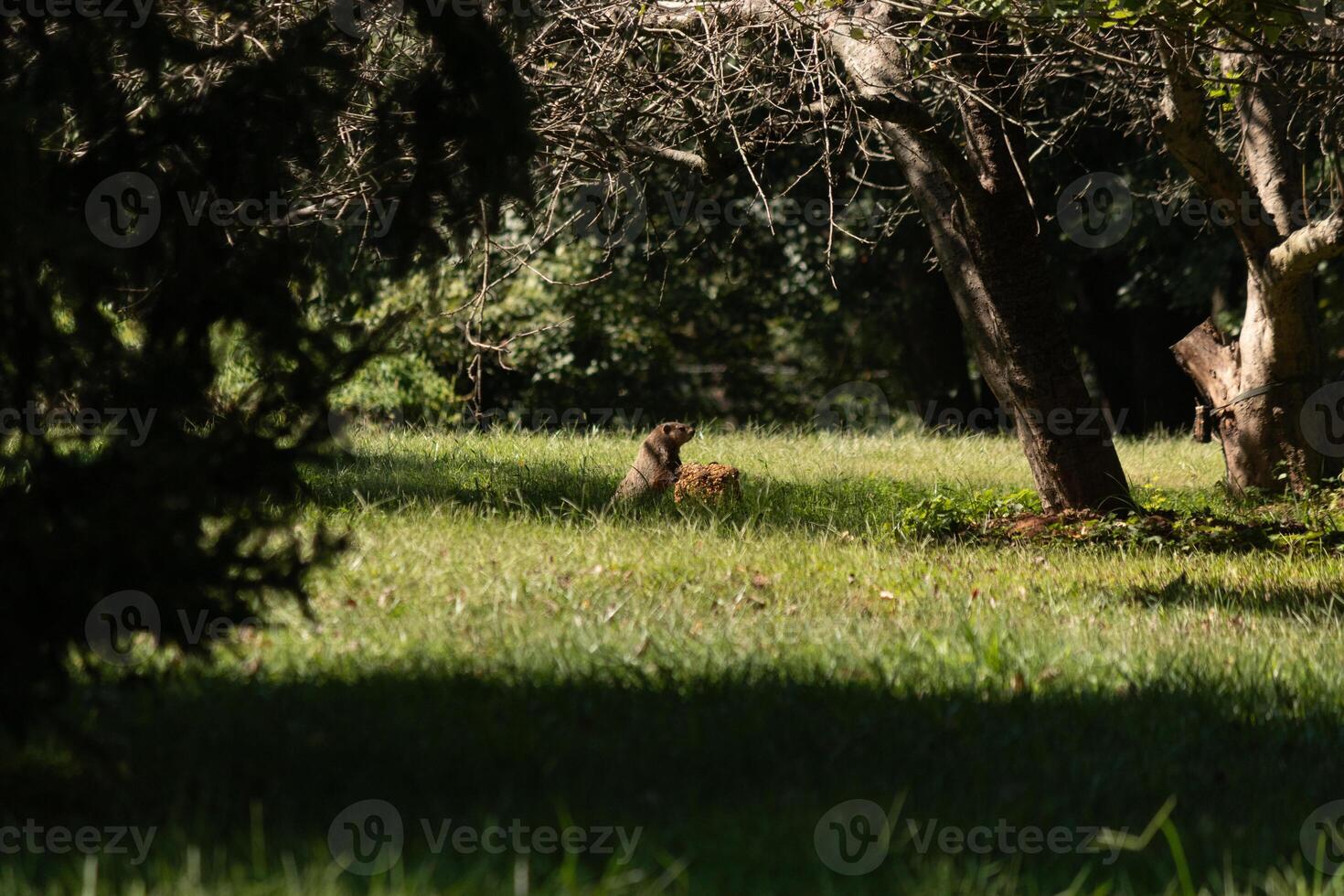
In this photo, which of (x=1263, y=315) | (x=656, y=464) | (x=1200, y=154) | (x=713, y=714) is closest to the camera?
(x=713, y=714)

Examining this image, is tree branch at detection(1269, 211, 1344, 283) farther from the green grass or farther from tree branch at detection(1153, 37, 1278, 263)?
the green grass

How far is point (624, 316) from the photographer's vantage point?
19.6 meters

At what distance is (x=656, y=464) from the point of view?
8.69 metres

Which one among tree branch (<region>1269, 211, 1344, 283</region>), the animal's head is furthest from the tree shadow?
tree branch (<region>1269, 211, 1344, 283</region>)

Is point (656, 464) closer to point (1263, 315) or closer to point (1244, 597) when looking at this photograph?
point (1244, 597)

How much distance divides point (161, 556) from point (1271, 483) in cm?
949

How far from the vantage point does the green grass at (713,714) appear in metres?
3.16

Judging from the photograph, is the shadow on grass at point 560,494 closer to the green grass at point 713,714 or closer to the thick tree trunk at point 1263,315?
the green grass at point 713,714

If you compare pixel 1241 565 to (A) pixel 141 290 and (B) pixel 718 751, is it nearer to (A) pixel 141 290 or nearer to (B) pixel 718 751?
(B) pixel 718 751

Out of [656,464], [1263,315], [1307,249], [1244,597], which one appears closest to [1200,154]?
[1307,249]

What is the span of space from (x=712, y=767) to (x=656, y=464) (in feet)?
16.2

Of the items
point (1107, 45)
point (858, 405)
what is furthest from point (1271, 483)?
point (858, 405)

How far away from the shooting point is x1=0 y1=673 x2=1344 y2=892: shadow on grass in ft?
10.7

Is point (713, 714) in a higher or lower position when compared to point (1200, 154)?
lower
